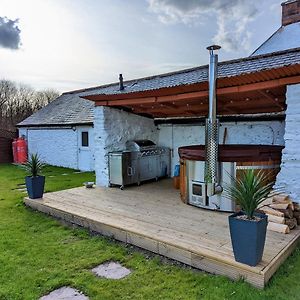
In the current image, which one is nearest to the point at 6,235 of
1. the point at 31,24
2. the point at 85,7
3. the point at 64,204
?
the point at 64,204

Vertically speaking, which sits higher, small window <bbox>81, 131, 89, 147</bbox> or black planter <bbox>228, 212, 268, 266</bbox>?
small window <bbox>81, 131, 89, 147</bbox>

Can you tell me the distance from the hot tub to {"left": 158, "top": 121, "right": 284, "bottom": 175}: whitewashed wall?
150 centimetres

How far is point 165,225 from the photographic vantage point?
4758mm

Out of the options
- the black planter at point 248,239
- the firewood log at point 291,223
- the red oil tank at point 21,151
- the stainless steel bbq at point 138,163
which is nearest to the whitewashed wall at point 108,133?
the stainless steel bbq at point 138,163

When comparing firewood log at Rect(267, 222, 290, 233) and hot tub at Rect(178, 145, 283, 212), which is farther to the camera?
hot tub at Rect(178, 145, 283, 212)

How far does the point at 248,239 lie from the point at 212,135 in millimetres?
2212

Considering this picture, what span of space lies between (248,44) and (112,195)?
10724 mm

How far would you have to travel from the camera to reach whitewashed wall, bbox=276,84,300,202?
448cm

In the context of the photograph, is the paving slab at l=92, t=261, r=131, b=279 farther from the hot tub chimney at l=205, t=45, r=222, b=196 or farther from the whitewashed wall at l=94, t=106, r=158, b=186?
the whitewashed wall at l=94, t=106, r=158, b=186

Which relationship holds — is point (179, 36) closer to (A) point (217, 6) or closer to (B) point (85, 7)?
(A) point (217, 6)

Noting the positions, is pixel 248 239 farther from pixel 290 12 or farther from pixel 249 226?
pixel 290 12

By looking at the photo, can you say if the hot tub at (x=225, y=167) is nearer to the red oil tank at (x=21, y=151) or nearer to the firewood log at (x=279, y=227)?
the firewood log at (x=279, y=227)

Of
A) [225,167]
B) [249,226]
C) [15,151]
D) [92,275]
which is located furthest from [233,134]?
[15,151]

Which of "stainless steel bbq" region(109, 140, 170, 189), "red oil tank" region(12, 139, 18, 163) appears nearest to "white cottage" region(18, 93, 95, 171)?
"red oil tank" region(12, 139, 18, 163)
